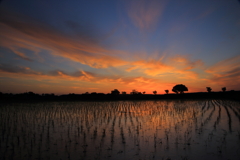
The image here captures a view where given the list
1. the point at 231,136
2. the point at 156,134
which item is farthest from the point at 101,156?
the point at 231,136

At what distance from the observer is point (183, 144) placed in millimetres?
7422

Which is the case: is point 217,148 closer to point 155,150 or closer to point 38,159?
point 155,150

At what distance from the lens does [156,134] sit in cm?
921

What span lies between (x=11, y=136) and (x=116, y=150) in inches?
261

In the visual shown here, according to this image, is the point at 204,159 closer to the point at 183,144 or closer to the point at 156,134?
the point at 183,144

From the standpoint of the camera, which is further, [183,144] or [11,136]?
[11,136]

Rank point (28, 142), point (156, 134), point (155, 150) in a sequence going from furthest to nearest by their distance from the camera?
point (156, 134), point (28, 142), point (155, 150)

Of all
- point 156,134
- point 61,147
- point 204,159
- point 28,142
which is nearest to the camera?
point 204,159

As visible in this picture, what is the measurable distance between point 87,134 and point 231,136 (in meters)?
7.95

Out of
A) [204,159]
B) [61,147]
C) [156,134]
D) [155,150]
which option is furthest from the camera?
[156,134]

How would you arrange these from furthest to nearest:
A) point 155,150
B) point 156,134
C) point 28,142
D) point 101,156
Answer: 1. point 156,134
2. point 28,142
3. point 155,150
4. point 101,156

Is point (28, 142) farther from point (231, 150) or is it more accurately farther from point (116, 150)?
point (231, 150)

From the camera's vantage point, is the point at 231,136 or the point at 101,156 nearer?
the point at 101,156

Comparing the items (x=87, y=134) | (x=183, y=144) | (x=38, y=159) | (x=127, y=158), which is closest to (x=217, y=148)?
(x=183, y=144)
